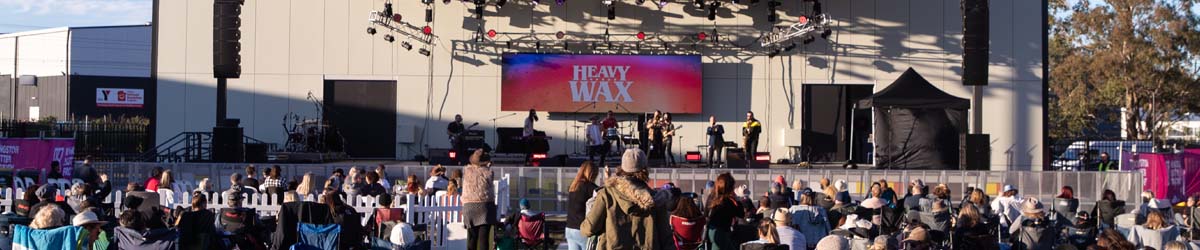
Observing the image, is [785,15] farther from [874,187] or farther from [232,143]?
[874,187]

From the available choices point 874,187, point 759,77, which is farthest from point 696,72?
point 874,187

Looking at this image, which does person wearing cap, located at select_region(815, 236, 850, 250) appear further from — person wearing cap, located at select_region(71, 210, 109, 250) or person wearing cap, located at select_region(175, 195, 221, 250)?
person wearing cap, located at select_region(71, 210, 109, 250)

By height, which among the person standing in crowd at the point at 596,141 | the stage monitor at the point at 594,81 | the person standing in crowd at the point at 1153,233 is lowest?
the person standing in crowd at the point at 1153,233

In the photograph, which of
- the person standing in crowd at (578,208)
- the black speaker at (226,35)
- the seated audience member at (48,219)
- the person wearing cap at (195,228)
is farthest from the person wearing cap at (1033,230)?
the black speaker at (226,35)

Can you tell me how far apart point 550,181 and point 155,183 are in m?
5.29

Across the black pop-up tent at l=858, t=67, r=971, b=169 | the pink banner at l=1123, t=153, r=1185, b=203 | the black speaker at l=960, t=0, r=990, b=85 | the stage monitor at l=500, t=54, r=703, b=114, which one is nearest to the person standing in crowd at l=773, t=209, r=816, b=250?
the pink banner at l=1123, t=153, r=1185, b=203

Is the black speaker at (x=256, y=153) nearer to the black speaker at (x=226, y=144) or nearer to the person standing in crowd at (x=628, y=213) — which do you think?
the black speaker at (x=226, y=144)

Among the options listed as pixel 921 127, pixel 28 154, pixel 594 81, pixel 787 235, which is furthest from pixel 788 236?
pixel 594 81

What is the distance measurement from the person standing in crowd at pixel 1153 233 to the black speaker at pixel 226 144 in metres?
15.4

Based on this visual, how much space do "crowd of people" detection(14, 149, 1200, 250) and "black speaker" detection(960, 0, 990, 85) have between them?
6.22 meters

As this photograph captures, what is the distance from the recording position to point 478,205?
1076 centimetres

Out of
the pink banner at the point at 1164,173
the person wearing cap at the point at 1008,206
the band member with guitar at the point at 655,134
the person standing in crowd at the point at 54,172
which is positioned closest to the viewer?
the person wearing cap at the point at 1008,206

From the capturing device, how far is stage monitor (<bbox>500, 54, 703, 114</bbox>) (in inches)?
1008

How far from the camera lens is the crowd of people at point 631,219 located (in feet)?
24.2
